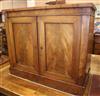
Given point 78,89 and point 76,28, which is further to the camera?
point 78,89

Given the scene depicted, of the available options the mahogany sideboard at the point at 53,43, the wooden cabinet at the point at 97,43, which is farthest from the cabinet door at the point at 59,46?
the wooden cabinet at the point at 97,43

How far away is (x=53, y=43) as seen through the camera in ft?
4.38

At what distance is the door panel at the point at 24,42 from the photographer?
144 centimetres

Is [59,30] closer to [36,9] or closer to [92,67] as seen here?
[36,9]

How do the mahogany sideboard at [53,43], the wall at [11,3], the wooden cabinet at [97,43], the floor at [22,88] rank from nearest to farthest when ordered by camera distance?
1. the mahogany sideboard at [53,43]
2. the floor at [22,88]
3. the wooden cabinet at [97,43]
4. the wall at [11,3]

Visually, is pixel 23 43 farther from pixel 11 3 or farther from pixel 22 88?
pixel 11 3

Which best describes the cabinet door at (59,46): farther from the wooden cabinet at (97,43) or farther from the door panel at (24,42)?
the wooden cabinet at (97,43)

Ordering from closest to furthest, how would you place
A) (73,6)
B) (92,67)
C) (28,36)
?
(73,6), (28,36), (92,67)

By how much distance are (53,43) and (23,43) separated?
1.53 ft

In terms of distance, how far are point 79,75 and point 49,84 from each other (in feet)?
1.40

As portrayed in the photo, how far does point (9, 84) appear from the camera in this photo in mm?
1546

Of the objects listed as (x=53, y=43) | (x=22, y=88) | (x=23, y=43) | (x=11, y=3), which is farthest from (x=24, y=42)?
(x=11, y=3)

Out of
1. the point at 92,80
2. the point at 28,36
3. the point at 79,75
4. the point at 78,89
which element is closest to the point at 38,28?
the point at 28,36

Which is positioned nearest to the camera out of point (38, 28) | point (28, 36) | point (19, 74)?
point (38, 28)
